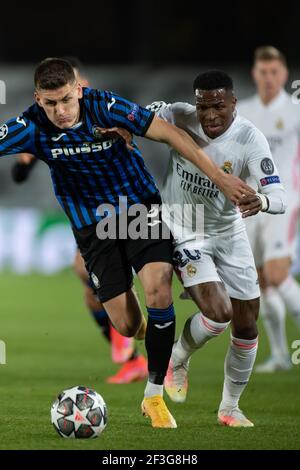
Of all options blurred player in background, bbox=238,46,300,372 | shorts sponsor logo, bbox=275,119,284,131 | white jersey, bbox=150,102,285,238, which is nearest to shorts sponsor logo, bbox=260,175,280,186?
white jersey, bbox=150,102,285,238

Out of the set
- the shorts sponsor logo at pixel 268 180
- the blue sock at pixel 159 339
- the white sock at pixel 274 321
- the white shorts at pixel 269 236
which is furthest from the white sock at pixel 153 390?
the white shorts at pixel 269 236

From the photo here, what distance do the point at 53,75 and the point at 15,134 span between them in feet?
1.50

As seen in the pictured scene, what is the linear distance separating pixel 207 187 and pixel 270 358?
3.61 meters

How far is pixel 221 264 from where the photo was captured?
21.2ft

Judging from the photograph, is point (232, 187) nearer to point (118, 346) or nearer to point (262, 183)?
point (262, 183)

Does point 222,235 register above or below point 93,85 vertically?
below

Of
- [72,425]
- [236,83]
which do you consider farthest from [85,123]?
[236,83]

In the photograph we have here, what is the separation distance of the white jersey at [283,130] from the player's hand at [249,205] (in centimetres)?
360

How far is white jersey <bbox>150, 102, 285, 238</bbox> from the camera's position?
616cm

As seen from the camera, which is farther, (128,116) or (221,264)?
(221,264)

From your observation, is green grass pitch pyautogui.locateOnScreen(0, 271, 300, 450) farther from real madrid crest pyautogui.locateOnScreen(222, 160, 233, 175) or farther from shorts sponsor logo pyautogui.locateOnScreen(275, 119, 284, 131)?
shorts sponsor logo pyautogui.locateOnScreen(275, 119, 284, 131)

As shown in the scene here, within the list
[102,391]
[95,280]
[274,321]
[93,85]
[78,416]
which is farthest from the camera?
A: [93,85]

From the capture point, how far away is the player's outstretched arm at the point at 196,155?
5895mm

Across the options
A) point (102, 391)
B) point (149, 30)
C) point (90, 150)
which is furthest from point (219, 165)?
point (149, 30)
